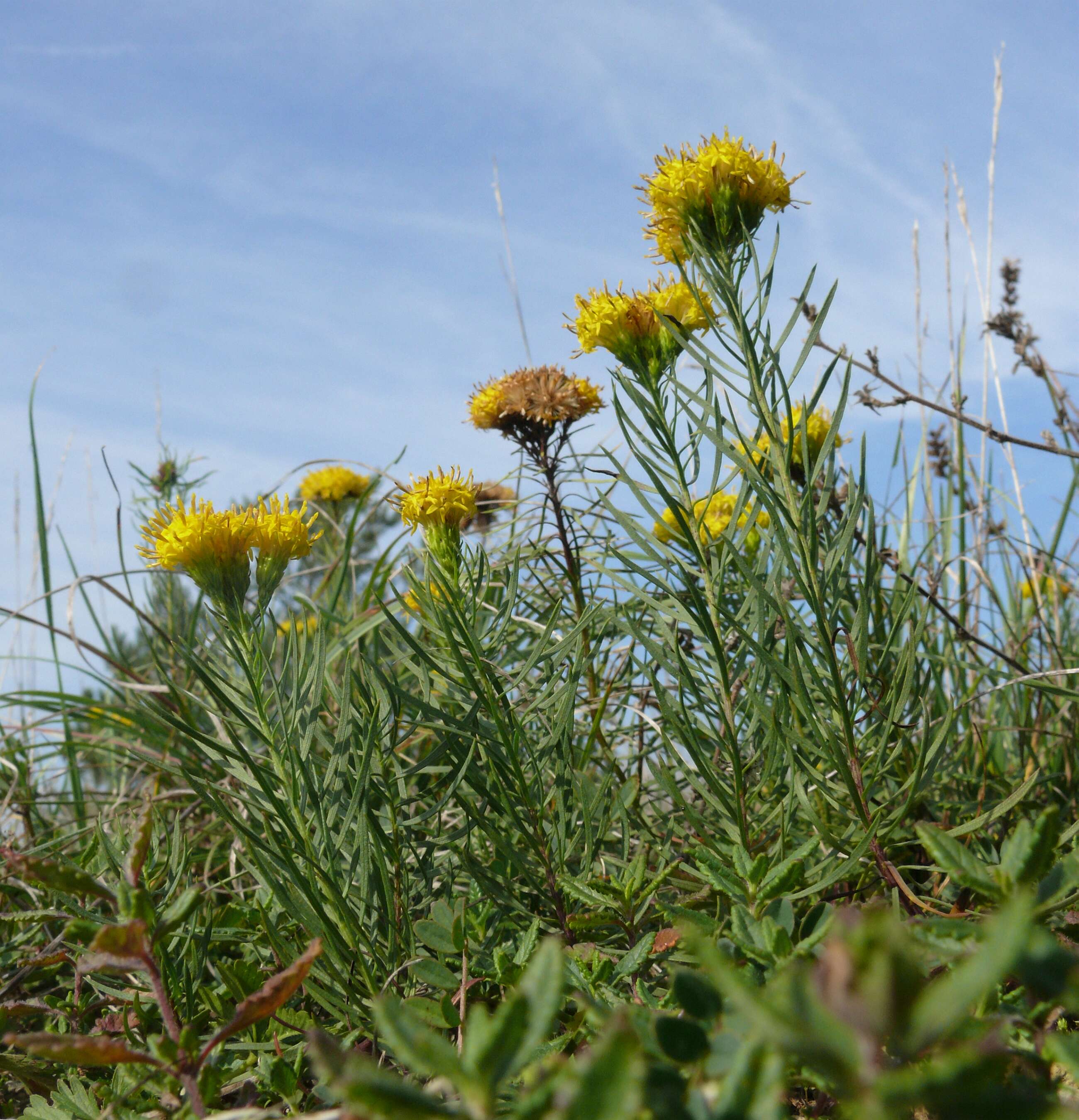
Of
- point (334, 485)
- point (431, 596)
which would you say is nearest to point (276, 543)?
point (431, 596)

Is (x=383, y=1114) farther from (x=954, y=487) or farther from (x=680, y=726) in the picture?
(x=954, y=487)

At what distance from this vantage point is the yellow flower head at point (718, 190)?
110 cm

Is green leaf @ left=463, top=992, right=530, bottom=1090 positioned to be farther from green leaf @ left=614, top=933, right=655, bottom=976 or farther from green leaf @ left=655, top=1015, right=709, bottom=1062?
green leaf @ left=614, top=933, right=655, bottom=976

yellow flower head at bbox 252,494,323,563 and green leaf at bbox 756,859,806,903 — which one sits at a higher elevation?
yellow flower head at bbox 252,494,323,563

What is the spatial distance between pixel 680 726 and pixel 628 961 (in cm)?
28

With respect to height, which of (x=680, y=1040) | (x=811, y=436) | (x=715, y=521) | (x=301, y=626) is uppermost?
(x=811, y=436)

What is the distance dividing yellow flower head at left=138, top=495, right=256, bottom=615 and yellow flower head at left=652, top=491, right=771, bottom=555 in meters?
0.48

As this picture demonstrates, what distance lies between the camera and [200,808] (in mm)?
1785

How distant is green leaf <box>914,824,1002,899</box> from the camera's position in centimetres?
54

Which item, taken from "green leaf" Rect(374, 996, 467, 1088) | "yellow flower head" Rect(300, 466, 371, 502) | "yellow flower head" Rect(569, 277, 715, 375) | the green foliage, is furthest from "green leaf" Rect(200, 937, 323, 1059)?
"yellow flower head" Rect(300, 466, 371, 502)

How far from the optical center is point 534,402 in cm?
166

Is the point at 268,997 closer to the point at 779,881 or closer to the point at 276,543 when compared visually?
the point at 779,881

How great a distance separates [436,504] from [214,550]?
272 mm

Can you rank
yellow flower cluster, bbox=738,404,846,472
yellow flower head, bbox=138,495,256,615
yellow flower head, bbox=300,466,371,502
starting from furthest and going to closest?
yellow flower head, bbox=300,466,371,502, yellow flower cluster, bbox=738,404,846,472, yellow flower head, bbox=138,495,256,615
